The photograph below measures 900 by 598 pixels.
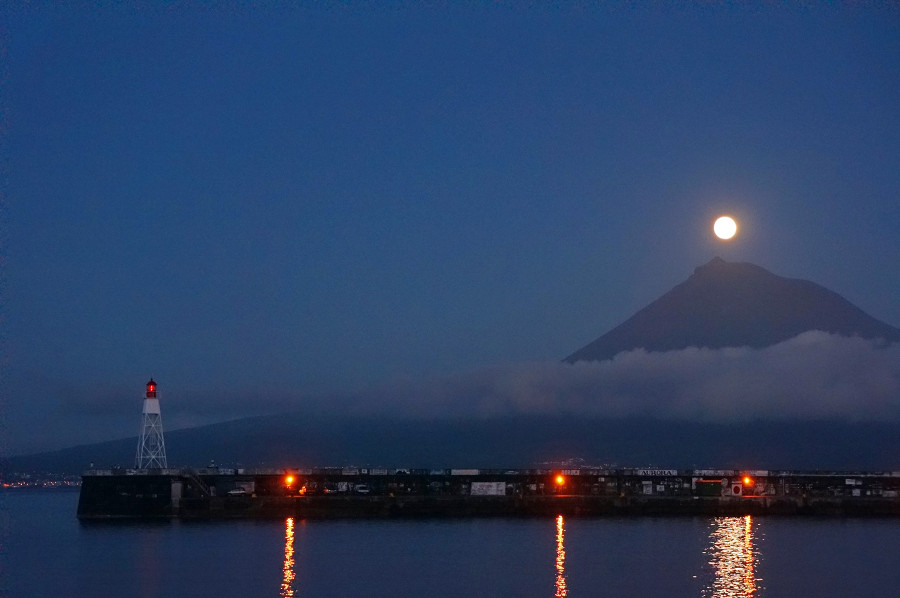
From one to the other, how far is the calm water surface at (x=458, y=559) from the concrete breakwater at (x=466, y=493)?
2.74 m

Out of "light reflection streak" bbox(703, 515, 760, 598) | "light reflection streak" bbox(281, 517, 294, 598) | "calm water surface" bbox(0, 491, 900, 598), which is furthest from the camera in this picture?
"calm water surface" bbox(0, 491, 900, 598)

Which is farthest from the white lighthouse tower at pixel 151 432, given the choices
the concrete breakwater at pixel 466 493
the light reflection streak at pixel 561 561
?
the light reflection streak at pixel 561 561

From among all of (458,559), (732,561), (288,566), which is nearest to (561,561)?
(458,559)

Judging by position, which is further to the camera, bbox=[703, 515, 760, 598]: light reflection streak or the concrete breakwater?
the concrete breakwater

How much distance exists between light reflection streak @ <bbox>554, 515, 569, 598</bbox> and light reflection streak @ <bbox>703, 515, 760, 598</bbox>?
586cm

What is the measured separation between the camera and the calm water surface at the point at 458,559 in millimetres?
47188

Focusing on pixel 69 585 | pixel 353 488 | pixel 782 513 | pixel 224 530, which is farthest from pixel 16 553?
pixel 782 513

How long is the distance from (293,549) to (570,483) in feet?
99.7

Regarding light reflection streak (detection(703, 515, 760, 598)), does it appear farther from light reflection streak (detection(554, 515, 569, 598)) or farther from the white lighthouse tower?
the white lighthouse tower

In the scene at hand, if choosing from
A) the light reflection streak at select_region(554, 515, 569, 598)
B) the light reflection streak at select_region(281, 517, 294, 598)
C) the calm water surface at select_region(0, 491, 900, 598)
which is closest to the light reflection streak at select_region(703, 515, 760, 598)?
the calm water surface at select_region(0, 491, 900, 598)

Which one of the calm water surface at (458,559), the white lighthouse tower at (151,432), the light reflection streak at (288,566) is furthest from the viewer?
the white lighthouse tower at (151,432)

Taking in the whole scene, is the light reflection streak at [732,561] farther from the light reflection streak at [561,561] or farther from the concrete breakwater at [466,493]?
the concrete breakwater at [466,493]

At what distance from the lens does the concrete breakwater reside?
253 ft

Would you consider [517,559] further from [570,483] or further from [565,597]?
[570,483]
